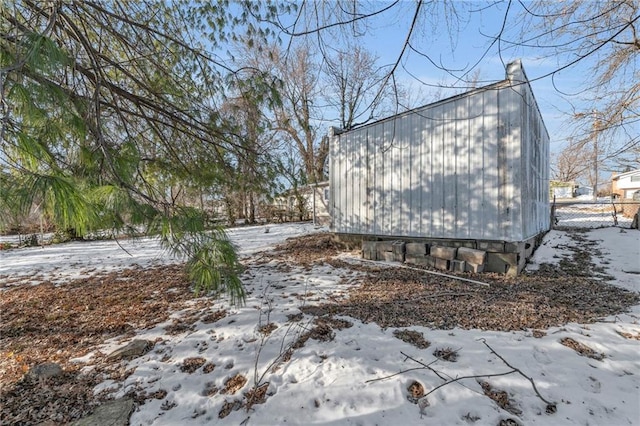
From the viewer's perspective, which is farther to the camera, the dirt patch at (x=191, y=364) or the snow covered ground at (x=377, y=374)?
Answer: the dirt patch at (x=191, y=364)

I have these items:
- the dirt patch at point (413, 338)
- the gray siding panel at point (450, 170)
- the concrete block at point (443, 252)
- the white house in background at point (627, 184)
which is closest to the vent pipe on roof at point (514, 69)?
the gray siding panel at point (450, 170)

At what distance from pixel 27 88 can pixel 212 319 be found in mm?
2437

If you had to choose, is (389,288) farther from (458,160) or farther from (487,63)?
(487,63)

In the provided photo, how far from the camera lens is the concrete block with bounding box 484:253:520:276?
4.34m

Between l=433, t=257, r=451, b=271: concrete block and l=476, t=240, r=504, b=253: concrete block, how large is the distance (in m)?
0.52

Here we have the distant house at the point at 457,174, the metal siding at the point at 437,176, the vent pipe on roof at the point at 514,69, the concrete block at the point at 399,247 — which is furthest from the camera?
the concrete block at the point at 399,247

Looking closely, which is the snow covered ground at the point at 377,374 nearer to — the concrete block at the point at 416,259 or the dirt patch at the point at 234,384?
the dirt patch at the point at 234,384

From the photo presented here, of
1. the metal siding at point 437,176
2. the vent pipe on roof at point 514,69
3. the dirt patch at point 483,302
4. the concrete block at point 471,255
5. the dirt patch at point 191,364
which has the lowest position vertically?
the dirt patch at point 191,364

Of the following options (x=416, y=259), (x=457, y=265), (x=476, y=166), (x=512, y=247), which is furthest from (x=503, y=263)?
(x=476, y=166)

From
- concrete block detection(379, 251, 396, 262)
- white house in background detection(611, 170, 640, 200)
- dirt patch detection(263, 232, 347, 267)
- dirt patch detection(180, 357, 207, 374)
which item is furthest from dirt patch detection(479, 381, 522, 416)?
white house in background detection(611, 170, 640, 200)

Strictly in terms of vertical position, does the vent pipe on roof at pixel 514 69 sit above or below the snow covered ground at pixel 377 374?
above

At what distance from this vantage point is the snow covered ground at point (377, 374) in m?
1.83

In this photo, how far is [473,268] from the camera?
453 cm

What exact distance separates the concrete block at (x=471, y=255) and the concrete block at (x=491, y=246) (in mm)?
107
